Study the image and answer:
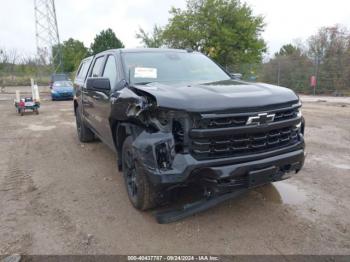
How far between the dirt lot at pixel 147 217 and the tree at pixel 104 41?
3702 centimetres

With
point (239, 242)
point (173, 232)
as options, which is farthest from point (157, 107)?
point (239, 242)

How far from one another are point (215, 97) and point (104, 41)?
132 ft

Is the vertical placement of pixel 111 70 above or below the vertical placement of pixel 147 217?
above

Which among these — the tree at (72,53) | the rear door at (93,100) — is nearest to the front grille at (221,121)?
the rear door at (93,100)

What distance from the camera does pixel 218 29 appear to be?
2138 cm

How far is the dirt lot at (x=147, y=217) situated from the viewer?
110 inches

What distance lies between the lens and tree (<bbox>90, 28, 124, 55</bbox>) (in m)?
39.9

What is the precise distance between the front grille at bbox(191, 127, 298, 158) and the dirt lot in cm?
82

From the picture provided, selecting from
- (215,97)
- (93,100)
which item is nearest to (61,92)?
(93,100)

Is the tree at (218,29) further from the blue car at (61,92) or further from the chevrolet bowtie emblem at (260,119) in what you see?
the chevrolet bowtie emblem at (260,119)

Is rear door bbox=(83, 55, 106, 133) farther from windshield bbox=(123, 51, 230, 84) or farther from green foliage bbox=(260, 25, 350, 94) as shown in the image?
green foliage bbox=(260, 25, 350, 94)

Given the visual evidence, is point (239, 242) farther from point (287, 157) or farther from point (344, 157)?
point (344, 157)

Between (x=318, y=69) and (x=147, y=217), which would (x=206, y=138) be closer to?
(x=147, y=217)

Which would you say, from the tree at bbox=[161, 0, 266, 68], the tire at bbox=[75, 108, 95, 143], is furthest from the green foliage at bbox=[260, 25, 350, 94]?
the tire at bbox=[75, 108, 95, 143]
